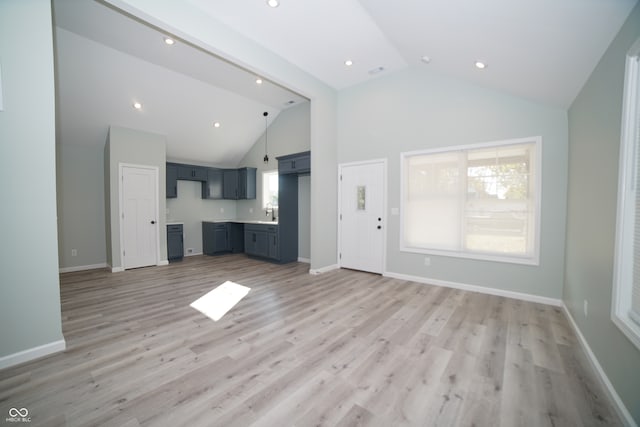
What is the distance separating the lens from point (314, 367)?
2.05m

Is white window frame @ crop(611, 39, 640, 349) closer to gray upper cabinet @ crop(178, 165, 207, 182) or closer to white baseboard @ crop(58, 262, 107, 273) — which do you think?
gray upper cabinet @ crop(178, 165, 207, 182)

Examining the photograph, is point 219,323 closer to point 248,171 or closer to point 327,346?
point 327,346

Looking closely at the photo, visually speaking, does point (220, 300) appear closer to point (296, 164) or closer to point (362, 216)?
point (362, 216)

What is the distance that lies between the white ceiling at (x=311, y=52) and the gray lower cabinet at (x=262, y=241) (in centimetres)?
276

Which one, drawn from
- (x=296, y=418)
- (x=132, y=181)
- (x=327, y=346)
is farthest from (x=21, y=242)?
(x=132, y=181)

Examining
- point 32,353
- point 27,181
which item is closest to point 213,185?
point 27,181

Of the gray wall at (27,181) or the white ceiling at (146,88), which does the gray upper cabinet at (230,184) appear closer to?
the white ceiling at (146,88)

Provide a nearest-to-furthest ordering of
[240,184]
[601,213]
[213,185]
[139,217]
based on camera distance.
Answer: [601,213]
[139,217]
[213,185]
[240,184]

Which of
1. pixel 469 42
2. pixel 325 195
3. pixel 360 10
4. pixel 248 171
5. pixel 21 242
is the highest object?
pixel 360 10

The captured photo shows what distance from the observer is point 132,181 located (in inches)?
215

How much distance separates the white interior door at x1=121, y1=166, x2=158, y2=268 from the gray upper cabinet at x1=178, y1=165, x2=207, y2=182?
1.04 m

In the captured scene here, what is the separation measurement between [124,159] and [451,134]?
6.31m

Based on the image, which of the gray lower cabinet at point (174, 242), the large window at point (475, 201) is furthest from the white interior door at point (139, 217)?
the large window at point (475, 201)

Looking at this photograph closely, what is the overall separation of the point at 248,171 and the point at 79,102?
3.67 m
